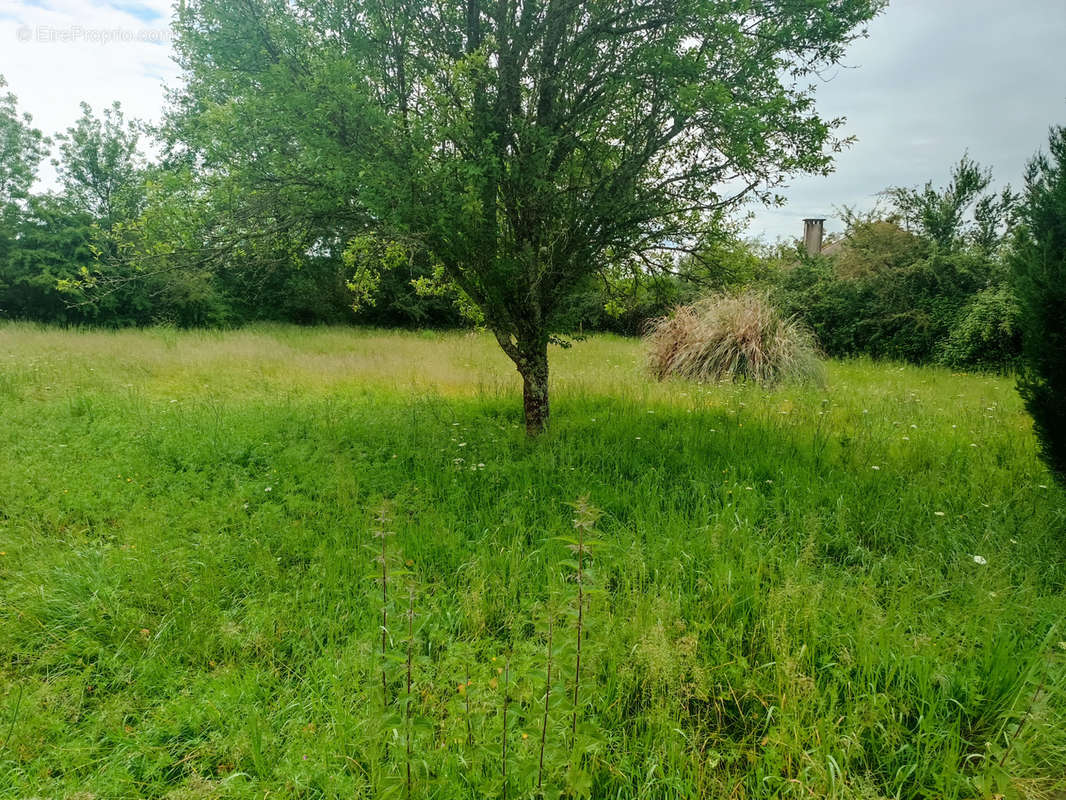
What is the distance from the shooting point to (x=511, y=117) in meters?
4.95

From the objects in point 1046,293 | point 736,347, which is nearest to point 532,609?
point 1046,293

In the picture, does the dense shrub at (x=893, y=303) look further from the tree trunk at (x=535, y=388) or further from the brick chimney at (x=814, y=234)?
the tree trunk at (x=535, y=388)

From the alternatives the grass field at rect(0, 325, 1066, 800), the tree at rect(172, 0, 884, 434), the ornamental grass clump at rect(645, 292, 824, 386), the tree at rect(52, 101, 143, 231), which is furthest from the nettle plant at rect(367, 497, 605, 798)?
the tree at rect(52, 101, 143, 231)

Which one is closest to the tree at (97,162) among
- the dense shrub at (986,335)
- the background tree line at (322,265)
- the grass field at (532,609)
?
the background tree line at (322,265)

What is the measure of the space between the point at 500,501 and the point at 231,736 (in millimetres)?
2377

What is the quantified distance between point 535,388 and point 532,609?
138 inches

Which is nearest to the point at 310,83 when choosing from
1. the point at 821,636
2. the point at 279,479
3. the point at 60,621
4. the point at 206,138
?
the point at 206,138

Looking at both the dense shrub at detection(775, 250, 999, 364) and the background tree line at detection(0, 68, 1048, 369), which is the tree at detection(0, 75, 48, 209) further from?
the dense shrub at detection(775, 250, 999, 364)

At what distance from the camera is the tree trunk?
5.74 metres

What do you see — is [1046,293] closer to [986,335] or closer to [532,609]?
[532,609]

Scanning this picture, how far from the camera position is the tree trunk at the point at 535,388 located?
18.8ft

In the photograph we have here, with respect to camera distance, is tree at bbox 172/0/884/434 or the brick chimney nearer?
tree at bbox 172/0/884/434

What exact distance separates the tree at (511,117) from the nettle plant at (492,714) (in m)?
3.37

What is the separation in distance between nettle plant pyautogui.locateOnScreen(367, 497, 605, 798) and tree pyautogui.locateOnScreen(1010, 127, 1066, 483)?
11.7ft
